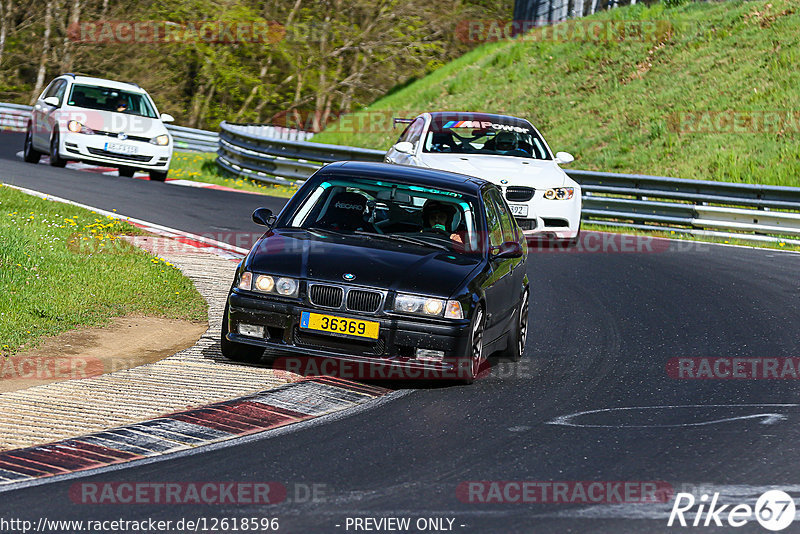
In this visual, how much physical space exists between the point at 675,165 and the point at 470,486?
21551mm

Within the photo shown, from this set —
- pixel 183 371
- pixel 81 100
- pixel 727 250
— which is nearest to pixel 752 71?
pixel 727 250

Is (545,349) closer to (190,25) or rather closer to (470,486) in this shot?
(470,486)

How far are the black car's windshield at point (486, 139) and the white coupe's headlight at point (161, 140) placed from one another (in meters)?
7.04

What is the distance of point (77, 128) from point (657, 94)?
15230 millimetres

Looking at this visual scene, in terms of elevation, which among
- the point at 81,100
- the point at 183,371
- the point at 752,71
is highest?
the point at 752,71

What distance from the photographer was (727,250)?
1792cm

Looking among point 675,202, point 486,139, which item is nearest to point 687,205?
point 675,202

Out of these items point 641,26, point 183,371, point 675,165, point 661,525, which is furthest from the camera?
point 641,26

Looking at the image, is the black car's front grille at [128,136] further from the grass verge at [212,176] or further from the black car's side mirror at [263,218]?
the black car's side mirror at [263,218]

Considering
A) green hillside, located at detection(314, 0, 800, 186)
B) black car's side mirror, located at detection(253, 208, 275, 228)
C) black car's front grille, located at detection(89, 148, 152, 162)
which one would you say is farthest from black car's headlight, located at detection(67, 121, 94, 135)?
black car's side mirror, located at detection(253, 208, 275, 228)

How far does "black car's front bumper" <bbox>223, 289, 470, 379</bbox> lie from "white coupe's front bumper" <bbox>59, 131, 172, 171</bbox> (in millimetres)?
14307

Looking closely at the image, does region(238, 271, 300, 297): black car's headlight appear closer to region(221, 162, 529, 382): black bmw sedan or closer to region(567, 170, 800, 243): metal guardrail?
region(221, 162, 529, 382): black bmw sedan

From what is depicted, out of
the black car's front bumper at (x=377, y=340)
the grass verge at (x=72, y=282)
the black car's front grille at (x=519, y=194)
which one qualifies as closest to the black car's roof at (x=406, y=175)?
the black car's front bumper at (x=377, y=340)

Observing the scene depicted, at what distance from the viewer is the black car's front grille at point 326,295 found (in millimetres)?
7973
